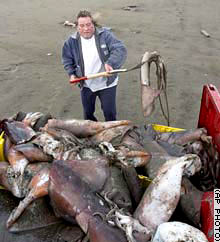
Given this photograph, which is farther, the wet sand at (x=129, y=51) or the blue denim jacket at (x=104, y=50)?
the wet sand at (x=129, y=51)

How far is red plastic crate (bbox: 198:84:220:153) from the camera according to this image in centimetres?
325

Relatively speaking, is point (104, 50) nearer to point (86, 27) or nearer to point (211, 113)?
point (86, 27)

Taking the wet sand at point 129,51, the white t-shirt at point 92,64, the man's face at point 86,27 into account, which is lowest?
the wet sand at point 129,51

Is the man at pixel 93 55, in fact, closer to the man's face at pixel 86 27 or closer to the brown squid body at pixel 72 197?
the man's face at pixel 86 27

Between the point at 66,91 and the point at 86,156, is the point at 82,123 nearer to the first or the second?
the point at 86,156

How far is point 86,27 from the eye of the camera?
12.4ft

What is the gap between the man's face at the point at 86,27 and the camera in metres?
3.75

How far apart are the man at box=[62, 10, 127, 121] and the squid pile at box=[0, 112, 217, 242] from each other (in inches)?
34.1

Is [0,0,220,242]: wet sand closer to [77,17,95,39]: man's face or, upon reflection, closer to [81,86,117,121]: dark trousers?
[81,86,117,121]: dark trousers

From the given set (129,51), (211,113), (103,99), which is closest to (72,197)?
(211,113)

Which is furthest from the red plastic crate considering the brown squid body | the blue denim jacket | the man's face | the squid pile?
the man's face

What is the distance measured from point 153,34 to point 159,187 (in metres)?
7.04

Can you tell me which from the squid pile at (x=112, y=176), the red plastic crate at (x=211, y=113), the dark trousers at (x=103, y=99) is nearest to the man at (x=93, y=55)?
the dark trousers at (x=103, y=99)

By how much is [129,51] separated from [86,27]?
169 inches
